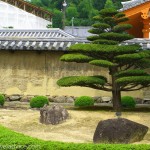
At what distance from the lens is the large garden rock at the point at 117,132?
939cm

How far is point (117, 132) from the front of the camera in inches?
371

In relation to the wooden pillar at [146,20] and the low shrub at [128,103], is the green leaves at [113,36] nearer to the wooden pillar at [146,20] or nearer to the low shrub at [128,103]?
the low shrub at [128,103]

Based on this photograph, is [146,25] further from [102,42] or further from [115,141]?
[115,141]

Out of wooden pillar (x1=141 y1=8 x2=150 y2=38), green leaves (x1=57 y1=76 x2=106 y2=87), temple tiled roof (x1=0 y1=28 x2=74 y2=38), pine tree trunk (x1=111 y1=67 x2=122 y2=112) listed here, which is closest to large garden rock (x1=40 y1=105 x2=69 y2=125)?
green leaves (x1=57 y1=76 x2=106 y2=87)

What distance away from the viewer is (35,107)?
16.2 meters

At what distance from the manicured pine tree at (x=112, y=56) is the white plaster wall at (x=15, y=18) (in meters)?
31.5

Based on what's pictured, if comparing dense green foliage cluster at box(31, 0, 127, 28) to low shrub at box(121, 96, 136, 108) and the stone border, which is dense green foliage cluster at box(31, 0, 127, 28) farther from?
low shrub at box(121, 96, 136, 108)

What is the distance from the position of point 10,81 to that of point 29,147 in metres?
11.8

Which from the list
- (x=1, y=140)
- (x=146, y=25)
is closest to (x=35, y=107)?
(x=146, y=25)

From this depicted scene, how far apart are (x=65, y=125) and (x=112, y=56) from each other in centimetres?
337

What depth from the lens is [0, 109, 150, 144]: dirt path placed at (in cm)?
1052

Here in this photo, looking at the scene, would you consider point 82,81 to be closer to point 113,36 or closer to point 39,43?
point 113,36

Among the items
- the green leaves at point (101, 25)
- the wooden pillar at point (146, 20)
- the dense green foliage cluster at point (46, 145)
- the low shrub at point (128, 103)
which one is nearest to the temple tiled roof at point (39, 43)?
the wooden pillar at point (146, 20)

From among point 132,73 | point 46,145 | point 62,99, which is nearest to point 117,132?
point 46,145
